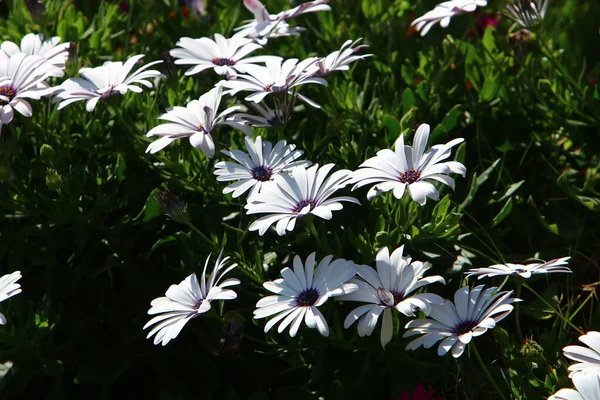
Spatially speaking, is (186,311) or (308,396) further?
(308,396)

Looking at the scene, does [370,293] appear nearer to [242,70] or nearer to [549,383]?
[549,383]

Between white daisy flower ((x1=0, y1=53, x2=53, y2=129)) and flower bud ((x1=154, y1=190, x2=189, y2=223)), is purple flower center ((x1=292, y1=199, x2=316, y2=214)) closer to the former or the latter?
flower bud ((x1=154, y1=190, x2=189, y2=223))

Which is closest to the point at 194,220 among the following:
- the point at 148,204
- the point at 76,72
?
the point at 148,204

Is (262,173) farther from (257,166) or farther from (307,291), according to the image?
(307,291)

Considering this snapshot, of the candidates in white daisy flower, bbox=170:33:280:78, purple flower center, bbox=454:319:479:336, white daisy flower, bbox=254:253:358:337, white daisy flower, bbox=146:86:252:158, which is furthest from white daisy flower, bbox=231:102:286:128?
purple flower center, bbox=454:319:479:336

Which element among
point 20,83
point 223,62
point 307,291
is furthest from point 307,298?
point 20,83

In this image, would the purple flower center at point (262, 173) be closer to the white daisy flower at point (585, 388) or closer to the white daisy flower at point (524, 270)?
the white daisy flower at point (524, 270)

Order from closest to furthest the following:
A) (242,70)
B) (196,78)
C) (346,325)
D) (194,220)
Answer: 1. (346,325)
2. (242,70)
3. (194,220)
4. (196,78)

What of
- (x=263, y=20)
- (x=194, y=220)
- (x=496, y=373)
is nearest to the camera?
(x=496, y=373)
